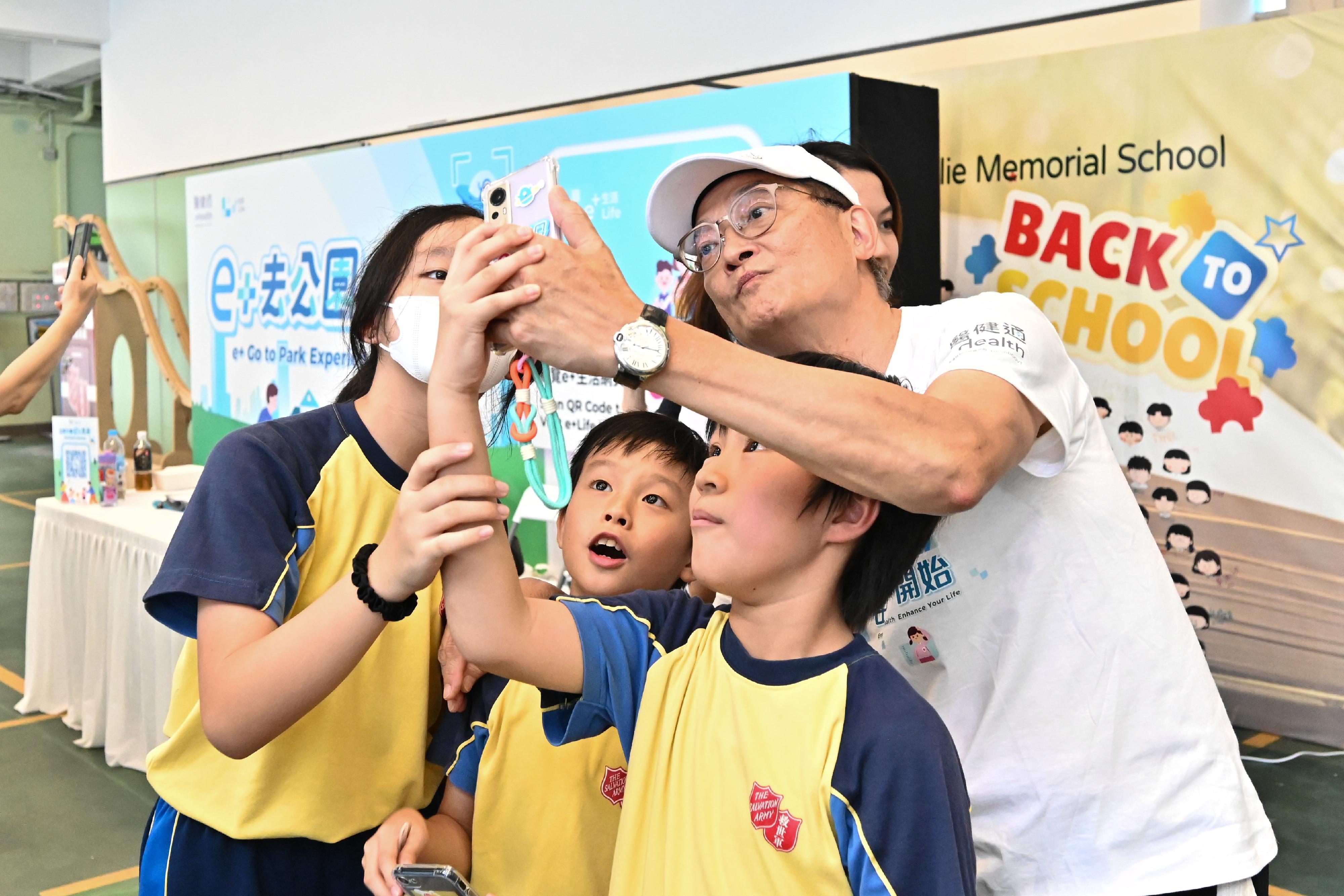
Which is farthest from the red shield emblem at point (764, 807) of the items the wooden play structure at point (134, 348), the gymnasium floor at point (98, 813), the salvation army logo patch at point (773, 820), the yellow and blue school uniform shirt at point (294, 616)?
the wooden play structure at point (134, 348)

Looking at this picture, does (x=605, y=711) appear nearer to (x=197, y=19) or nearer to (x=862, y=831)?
(x=862, y=831)

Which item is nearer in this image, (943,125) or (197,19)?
(943,125)

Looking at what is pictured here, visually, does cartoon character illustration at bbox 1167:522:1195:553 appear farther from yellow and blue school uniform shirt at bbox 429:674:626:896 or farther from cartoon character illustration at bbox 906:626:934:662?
yellow and blue school uniform shirt at bbox 429:674:626:896

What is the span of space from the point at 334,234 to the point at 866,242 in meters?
5.29

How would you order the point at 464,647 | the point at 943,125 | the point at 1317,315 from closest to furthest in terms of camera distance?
1. the point at 464,647
2. the point at 1317,315
3. the point at 943,125

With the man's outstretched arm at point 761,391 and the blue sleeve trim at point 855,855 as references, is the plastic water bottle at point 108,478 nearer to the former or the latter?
the man's outstretched arm at point 761,391

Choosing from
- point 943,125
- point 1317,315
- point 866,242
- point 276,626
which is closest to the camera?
point 276,626

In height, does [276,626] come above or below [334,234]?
below

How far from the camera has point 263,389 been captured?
6.62 metres

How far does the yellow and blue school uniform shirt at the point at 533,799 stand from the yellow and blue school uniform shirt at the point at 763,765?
0.15 meters

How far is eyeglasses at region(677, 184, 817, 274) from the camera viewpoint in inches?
54.2

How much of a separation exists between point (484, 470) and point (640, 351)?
0.21m

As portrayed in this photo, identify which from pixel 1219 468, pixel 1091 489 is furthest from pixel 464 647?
pixel 1219 468

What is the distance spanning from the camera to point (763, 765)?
105 centimetres
